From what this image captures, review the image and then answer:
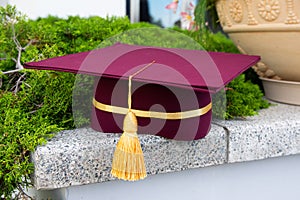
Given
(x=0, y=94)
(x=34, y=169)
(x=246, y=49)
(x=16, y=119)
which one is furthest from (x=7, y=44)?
(x=246, y=49)

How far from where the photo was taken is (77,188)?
23.8 inches

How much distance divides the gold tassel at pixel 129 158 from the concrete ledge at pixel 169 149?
0.21 ft

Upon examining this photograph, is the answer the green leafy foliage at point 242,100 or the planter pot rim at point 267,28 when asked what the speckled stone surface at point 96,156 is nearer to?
the green leafy foliage at point 242,100

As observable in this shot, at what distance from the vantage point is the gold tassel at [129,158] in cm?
53

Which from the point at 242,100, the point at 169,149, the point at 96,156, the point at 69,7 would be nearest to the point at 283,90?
the point at 242,100

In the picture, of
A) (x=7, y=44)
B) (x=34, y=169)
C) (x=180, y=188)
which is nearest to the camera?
(x=34, y=169)

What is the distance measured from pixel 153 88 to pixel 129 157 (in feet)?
0.35

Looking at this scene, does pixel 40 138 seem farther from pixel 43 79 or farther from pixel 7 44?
pixel 7 44

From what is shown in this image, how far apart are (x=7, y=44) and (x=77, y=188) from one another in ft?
1.36

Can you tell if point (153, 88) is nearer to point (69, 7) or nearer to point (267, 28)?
point (267, 28)

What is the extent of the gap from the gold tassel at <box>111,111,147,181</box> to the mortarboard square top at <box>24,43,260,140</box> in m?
0.04

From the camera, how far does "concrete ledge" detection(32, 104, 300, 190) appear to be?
22.5 inches

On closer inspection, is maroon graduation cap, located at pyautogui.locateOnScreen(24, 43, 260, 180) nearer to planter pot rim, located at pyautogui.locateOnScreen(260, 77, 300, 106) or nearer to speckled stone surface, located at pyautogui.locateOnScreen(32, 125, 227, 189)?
speckled stone surface, located at pyautogui.locateOnScreen(32, 125, 227, 189)

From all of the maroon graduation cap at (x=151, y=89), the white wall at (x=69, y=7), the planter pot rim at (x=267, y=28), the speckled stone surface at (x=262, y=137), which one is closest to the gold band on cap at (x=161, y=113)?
the maroon graduation cap at (x=151, y=89)
